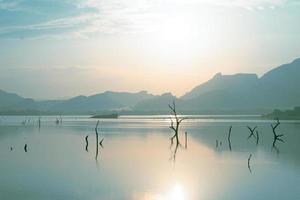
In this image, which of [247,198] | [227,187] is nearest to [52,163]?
[227,187]

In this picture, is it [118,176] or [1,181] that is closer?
[1,181]

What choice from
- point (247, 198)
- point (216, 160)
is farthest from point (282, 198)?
point (216, 160)

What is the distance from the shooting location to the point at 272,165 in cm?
3925

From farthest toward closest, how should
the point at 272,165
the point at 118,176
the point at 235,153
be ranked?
the point at 235,153 < the point at 272,165 < the point at 118,176

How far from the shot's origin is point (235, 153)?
49.7 metres

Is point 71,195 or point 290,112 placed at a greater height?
point 290,112

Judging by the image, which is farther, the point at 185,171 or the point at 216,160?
the point at 216,160

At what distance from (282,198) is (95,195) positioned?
9548 mm

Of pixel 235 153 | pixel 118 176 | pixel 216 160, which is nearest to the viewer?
pixel 118 176

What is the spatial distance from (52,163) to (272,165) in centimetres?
1796

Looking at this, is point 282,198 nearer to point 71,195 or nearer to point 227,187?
→ point 227,187

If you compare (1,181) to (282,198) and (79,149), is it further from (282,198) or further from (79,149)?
(79,149)

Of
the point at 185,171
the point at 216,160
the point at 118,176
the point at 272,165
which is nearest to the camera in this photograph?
the point at 118,176

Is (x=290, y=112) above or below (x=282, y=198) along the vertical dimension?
above
